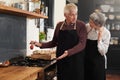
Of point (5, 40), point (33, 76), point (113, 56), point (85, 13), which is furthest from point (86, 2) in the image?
point (33, 76)

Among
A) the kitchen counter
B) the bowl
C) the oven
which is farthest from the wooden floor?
the kitchen counter

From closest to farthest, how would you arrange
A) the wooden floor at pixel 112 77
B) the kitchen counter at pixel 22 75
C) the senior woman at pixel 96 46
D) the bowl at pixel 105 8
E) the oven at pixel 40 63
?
the kitchen counter at pixel 22 75 → the oven at pixel 40 63 → the senior woman at pixel 96 46 → the wooden floor at pixel 112 77 → the bowl at pixel 105 8

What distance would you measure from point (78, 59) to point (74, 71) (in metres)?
0.15

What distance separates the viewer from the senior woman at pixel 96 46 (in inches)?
126

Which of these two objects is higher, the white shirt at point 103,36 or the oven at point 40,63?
the white shirt at point 103,36

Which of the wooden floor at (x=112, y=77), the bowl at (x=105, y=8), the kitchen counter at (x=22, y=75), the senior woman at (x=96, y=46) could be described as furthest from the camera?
the bowl at (x=105, y=8)

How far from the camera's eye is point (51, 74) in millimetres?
3287

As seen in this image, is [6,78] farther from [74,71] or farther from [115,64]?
[115,64]

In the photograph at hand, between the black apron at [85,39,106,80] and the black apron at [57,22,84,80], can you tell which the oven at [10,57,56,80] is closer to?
the black apron at [57,22,84,80]

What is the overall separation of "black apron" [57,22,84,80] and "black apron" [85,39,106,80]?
0.72 feet

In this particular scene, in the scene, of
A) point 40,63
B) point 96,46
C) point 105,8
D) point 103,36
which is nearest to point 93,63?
point 96,46

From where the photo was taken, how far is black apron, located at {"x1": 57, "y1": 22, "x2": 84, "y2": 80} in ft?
9.98

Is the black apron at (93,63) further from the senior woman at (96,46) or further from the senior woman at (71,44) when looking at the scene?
the senior woman at (71,44)

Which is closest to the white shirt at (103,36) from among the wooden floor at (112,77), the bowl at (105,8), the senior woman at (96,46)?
the senior woman at (96,46)
